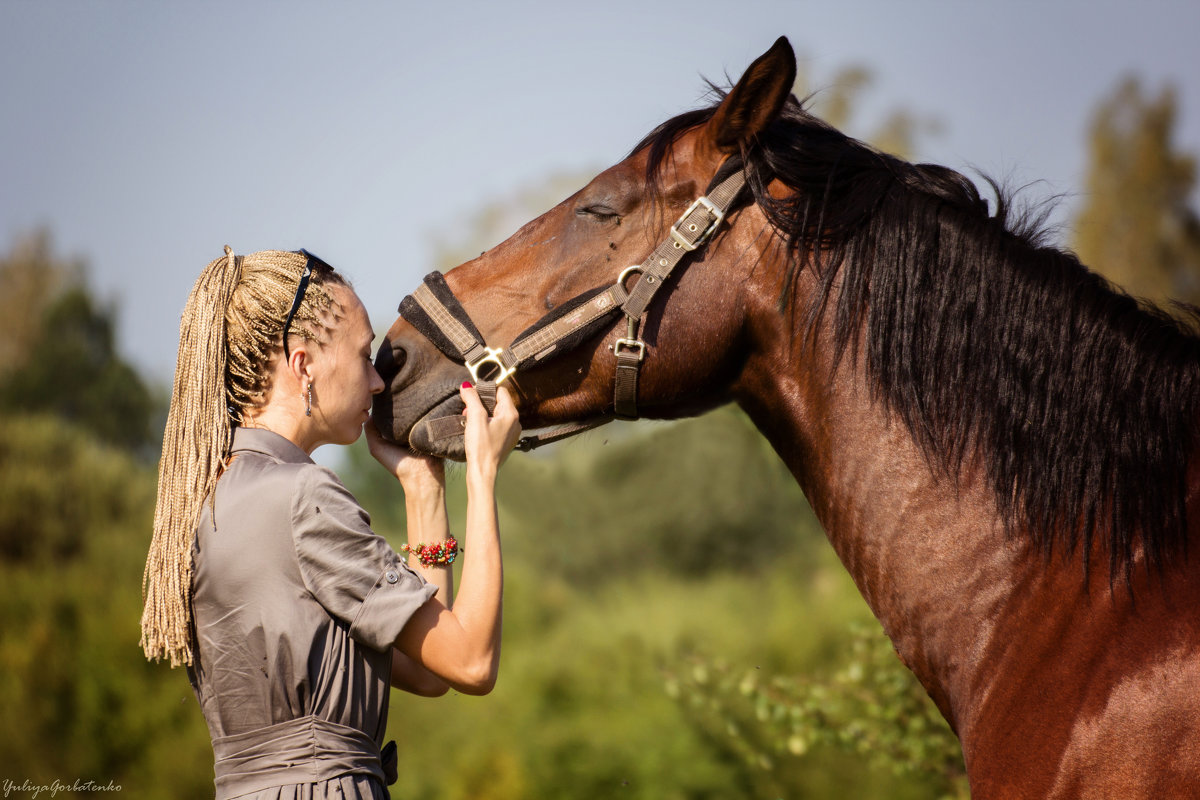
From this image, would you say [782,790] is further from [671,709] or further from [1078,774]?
[1078,774]

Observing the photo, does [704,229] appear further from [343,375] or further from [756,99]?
[343,375]

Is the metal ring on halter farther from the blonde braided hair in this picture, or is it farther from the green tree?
the green tree

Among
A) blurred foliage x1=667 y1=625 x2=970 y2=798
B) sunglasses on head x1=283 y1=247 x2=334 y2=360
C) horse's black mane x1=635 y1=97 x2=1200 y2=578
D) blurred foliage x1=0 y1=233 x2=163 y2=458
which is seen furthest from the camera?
blurred foliage x1=0 y1=233 x2=163 y2=458

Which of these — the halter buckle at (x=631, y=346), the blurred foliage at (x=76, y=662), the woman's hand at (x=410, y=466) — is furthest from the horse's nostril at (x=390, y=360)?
the blurred foliage at (x=76, y=662)

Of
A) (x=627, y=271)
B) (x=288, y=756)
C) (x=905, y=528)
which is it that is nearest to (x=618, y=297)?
(x=627, y=271)

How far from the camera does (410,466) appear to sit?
2445 mm

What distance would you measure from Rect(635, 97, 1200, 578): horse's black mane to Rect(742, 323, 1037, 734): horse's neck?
5 centimetres

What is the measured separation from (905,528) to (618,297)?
35.0 inches

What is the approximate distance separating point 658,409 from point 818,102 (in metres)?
1.09

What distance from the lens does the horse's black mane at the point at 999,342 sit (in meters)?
1.87

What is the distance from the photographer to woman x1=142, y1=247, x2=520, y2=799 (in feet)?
5.90

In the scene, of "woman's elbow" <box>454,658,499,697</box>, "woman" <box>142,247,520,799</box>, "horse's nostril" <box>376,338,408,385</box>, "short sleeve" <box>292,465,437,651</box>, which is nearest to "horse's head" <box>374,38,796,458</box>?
"horse's nostril" <box>376,338,408,385</box>

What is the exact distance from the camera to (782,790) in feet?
21.3

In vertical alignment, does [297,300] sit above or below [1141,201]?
below
